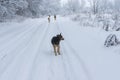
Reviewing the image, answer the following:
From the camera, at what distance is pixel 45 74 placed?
837 centimetres

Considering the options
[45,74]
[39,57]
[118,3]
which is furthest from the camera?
[118,3]

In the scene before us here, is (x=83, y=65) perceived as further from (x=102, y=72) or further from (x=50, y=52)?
(x=50, y=52)

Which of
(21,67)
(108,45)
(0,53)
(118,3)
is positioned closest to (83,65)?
(21,67)

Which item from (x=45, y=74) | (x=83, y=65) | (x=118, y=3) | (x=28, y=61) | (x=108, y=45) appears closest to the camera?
(x=45, y=74)

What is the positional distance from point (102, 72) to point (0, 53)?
20.3ft

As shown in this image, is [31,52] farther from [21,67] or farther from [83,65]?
[83,65]

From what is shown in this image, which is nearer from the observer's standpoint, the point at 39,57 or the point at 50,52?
the point at 39,57

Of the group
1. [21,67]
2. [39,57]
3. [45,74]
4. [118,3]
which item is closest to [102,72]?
[45,74]

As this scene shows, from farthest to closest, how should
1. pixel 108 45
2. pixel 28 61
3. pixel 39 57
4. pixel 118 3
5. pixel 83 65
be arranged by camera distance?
pixel 118 3
pixel 108 45
pixel 39 57
pixel 28 61
pixel 83 65

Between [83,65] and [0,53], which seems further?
[0,53]

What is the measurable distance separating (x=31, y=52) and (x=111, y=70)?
212 inches

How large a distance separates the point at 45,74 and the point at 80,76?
1.30m

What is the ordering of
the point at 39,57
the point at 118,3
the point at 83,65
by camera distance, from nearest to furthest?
the point at 83,65, the point at 39,57, the point at 118,3

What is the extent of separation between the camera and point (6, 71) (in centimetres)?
883
